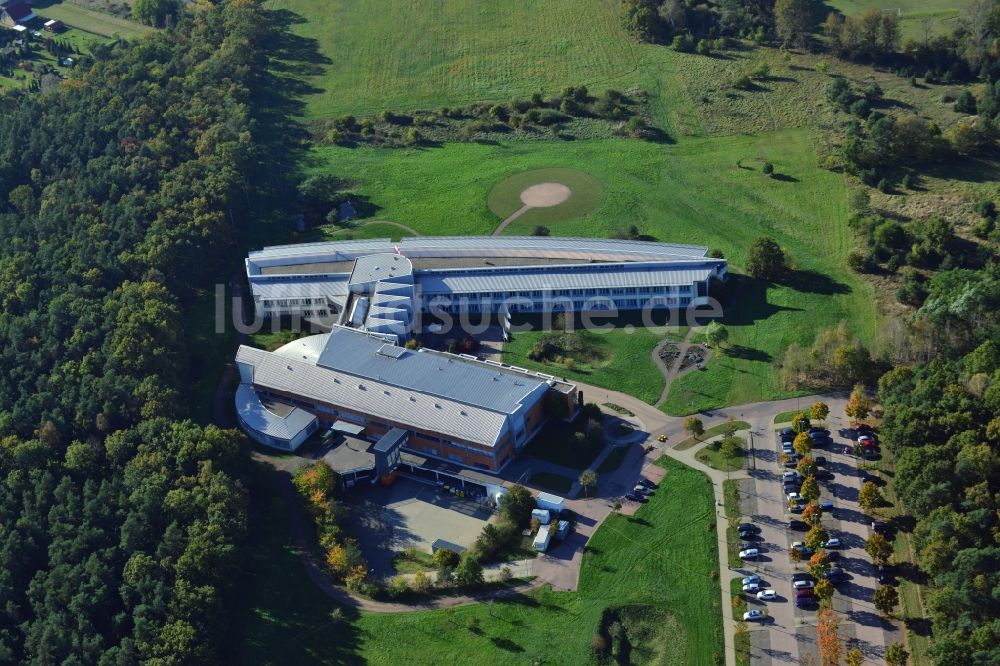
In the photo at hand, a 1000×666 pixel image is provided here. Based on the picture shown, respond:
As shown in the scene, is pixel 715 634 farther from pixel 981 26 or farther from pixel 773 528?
pixel 981 26

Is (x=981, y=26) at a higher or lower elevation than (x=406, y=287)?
higher

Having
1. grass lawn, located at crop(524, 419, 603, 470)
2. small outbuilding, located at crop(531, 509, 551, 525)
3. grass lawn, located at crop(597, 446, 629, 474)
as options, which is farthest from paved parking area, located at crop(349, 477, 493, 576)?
grass lawn, located at crop(597, 446, 629, 474)

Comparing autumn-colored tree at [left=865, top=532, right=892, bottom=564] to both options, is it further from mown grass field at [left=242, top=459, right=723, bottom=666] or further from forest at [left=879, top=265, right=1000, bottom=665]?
mown grass field at [left=242, top=459, right=723, bottom=666]

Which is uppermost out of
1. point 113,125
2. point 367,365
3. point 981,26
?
point 981,26

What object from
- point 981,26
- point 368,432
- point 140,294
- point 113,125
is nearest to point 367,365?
point 368,432

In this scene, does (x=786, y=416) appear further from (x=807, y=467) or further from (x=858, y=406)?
(x=807, y=467)

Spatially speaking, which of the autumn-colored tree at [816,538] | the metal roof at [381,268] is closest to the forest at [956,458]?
the autumn-colored tree at [816,538]
